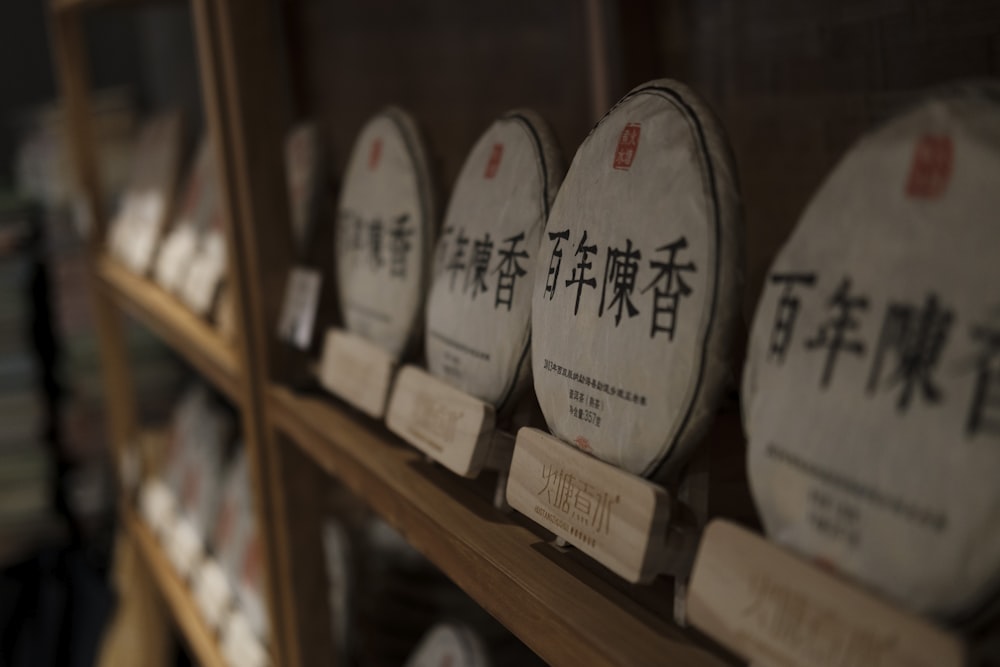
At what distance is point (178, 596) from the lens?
168 centimetres

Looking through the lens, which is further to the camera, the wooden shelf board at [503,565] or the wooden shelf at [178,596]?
the wooden shelf at [178,596]

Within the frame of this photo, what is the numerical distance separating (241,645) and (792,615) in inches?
43.0

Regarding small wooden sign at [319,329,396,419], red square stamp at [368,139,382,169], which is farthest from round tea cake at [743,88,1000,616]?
red square stamp at [368,139,382,169]

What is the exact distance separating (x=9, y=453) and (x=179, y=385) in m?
0.50

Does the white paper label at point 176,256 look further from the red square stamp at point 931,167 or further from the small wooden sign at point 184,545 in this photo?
the red square stamp at point 931,167

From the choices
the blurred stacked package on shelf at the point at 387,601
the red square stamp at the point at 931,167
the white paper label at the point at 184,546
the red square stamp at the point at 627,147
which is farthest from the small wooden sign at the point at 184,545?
the red square stamp at the point at 931,167

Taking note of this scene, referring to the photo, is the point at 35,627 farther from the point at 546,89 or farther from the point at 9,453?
the point at 546,89

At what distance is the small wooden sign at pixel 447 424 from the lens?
0.67 metres

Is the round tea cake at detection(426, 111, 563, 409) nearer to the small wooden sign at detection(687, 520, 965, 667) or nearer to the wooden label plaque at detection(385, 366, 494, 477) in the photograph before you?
the wooden label plaque at detection(385, 366, 494, 477)

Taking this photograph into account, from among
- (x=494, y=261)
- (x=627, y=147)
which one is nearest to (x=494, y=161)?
(x=494, y=261)

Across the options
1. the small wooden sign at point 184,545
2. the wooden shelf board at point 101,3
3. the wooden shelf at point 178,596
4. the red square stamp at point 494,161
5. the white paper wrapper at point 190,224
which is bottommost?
the wooden shelf at point 178,596

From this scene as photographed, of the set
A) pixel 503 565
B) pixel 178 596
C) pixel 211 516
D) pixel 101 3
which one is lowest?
pixel 178 596

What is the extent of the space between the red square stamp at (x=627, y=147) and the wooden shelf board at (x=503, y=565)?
24 cm

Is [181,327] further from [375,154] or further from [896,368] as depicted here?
[896,368]
